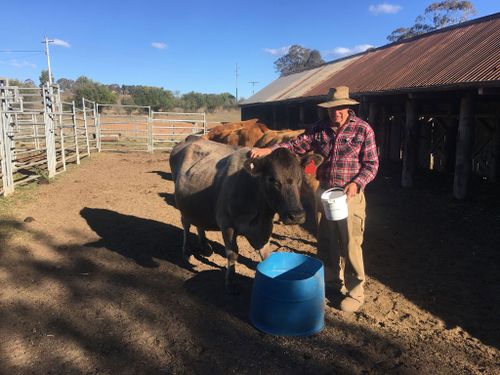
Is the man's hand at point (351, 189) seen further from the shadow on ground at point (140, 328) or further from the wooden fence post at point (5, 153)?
the wooden fence post at point (5, 153)

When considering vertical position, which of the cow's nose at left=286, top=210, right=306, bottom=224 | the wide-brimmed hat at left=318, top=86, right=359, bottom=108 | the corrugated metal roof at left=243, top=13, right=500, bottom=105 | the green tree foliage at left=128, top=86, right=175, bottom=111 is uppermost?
the green tree foliage at left=128, top=86, right=175, bottom=111

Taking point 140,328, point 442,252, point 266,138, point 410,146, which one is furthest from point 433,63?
point 140,328

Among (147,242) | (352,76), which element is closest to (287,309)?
(147,242)

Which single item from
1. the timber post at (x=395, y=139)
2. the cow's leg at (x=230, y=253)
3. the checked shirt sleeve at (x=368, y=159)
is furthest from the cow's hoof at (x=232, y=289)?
the timber post at (x=395, y=139)

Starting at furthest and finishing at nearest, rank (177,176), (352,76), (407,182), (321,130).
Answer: (352,76)
(407,182)
(177,176)
(321,130)

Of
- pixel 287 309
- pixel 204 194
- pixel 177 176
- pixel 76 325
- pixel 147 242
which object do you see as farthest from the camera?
pixel 147 242

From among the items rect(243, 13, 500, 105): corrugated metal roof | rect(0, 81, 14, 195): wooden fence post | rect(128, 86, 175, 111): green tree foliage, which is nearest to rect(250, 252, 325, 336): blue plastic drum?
rect(243, 13, 500, 105): corrugated metal roof

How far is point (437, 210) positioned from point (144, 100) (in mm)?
58812

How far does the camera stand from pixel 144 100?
61.6m

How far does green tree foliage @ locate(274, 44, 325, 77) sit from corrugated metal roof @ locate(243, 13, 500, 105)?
5018 centimetres

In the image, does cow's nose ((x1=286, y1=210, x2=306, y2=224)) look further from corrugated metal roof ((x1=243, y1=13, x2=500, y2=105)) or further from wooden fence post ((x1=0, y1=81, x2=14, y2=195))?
wooden fence post ((x1=0, y1=81, x2=14, y2=195))

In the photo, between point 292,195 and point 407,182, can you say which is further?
point 407,182

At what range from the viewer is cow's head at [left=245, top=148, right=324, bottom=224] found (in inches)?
141

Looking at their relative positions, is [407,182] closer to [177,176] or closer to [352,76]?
[352,76]
